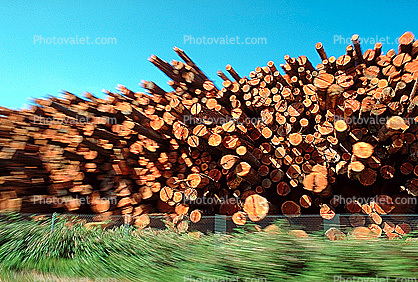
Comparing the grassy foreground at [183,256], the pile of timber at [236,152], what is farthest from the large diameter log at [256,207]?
the grassy foreground at [183,256]

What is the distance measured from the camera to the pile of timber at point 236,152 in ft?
10.2

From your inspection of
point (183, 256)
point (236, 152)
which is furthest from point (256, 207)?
point (183, 256)

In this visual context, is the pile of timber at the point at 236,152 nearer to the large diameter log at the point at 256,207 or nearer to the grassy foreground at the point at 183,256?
the large diameter log at the point at 256,207

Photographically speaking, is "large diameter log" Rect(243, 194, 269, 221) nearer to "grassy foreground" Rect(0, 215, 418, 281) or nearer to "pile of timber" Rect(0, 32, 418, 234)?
"pile of timber" Rect(0, 32, 418, 234)

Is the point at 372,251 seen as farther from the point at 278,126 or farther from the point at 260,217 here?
the point at 278,126

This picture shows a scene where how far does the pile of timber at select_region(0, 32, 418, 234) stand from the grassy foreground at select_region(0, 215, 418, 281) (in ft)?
1.07

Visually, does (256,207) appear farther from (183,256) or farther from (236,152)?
(183,256)

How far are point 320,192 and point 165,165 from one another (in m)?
1.69

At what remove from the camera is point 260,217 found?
294 cm

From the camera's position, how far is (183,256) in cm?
261

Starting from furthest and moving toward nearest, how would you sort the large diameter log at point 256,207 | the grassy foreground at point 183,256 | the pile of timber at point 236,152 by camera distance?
the pile of timber at point 236,152 < the large diameter log at point 256,207 < the grassy foreground at point 183,256

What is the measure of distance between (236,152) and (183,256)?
112 cm

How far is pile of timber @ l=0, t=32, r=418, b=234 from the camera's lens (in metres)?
3.11

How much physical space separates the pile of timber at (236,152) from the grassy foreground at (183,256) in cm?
33
